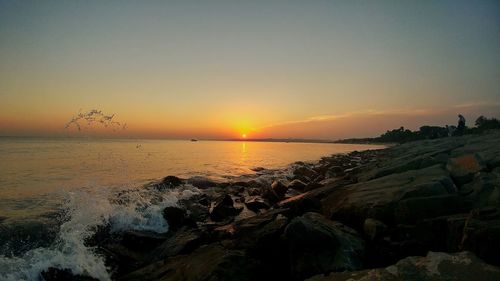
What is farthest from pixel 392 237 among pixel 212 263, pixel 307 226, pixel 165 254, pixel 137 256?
pixel 137 256

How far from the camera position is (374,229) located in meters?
6.53

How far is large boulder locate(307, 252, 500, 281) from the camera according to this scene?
3742mm

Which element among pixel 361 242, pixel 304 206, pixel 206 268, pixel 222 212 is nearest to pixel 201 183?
pixel 222 212

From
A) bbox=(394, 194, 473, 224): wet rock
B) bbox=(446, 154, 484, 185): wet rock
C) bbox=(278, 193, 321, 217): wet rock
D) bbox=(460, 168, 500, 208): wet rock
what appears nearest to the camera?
bbox=(460, 168, 500, 208): wet rock

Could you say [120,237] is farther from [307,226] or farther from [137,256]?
[307,226]

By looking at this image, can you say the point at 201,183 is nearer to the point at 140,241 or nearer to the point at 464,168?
the point at 140,241

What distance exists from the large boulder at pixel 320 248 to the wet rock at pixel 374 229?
0.36 meters

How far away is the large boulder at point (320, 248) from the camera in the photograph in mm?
5523

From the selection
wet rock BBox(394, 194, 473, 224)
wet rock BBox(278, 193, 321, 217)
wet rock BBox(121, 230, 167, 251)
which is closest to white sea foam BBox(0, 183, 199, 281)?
wet rock BBox(121, 230, 167, 251)

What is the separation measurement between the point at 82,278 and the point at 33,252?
228cm

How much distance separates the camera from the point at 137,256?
845 cm

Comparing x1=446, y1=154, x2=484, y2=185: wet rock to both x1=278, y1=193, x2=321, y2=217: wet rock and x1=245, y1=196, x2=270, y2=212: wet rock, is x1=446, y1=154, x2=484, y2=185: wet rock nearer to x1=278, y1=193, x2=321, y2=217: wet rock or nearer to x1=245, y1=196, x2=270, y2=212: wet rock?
x1=278, y1=193, x2=321, y2=217: wet rock

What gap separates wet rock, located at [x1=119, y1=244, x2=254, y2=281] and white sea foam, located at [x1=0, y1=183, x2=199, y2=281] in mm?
1485

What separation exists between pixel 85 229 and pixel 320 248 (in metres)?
8.17
